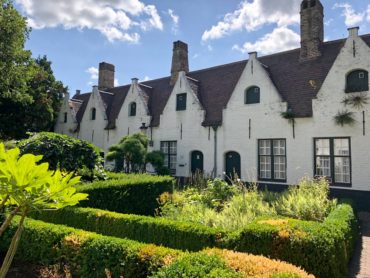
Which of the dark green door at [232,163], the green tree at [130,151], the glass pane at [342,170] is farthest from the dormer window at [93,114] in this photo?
the glass pane at [342,170]

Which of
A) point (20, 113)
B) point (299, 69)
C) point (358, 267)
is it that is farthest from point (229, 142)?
point (20, 113)

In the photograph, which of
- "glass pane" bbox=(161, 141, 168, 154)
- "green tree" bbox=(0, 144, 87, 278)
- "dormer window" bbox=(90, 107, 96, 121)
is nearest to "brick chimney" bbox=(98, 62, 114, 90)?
"dormer window" bbox=(90, 107, 96, 121)

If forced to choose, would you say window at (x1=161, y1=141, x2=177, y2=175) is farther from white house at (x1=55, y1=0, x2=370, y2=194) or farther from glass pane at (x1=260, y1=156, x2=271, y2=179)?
glass pane at (x1=260, y1=156, x2=271, y2=179)

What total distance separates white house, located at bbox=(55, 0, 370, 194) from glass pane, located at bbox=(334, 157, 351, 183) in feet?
0.14

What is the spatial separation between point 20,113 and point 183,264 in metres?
24.5

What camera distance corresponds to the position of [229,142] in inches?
688

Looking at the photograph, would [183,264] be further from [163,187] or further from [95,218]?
[163,187]

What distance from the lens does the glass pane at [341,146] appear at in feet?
45.5

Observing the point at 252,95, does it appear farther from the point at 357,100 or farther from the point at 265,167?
the point at 357,100

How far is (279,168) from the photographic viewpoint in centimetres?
1573

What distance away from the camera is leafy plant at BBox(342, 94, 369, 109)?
1348cm

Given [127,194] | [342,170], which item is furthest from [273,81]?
[127,194]

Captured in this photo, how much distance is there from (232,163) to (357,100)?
7089 millimetres

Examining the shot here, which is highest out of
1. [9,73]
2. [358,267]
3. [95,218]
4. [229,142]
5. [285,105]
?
[9,73]
